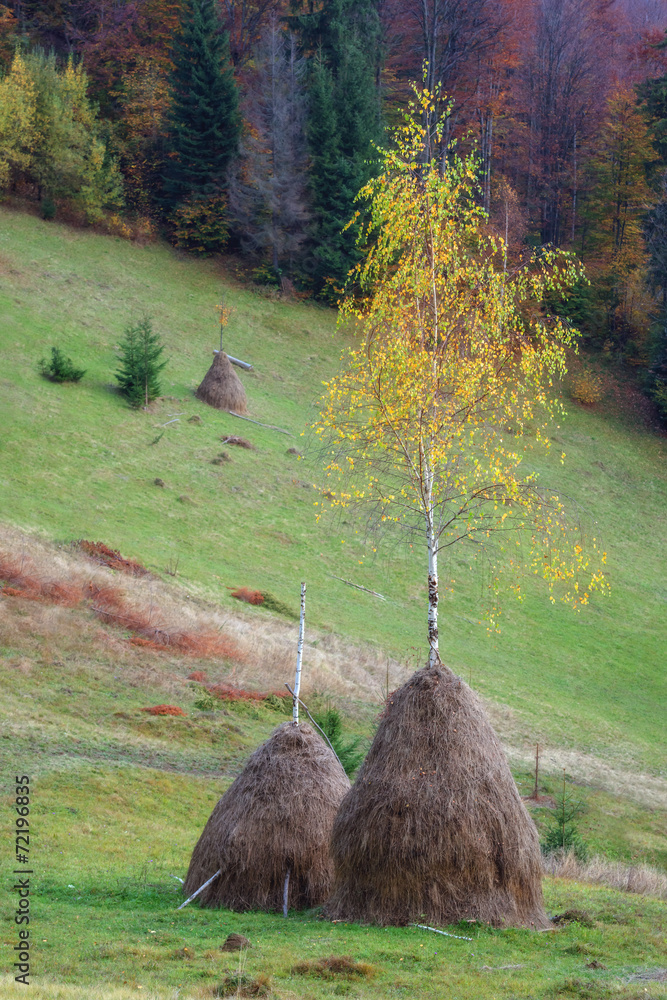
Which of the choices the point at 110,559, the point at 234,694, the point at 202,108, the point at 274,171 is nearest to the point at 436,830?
the point at 234,694

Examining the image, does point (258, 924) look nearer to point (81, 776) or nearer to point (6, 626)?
point (81, 776)

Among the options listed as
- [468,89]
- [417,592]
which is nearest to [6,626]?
[417,592]

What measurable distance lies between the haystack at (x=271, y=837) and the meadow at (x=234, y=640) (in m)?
0.54

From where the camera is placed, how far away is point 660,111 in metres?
60.9

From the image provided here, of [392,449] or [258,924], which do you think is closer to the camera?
[258,924]

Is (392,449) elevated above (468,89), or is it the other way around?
(468,89)

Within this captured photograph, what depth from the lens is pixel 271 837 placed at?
1281cm

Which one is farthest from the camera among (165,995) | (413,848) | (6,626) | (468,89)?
(468,89)

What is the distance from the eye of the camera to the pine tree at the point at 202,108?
6419 cm

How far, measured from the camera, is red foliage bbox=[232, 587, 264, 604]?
3092 centimetres

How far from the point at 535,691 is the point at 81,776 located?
16672 mm

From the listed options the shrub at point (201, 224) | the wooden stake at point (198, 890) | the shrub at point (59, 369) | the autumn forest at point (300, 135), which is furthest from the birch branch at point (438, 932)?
the shrub at point (201, 224)

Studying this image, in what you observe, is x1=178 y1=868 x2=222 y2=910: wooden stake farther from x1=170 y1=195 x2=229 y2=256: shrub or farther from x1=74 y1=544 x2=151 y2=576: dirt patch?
Result: x1=170 y1=195 x2=229 y2=256: shrub

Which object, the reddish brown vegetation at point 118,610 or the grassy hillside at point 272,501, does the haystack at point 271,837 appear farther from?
the grassy hillside at point 272,501
